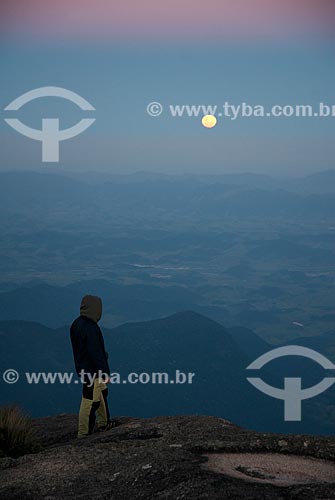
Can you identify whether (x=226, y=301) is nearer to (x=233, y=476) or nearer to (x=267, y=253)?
(x=267, y=253)

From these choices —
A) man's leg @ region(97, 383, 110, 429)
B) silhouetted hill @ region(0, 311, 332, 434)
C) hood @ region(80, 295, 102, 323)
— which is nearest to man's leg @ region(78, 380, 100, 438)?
man's leg @ region(97, 383, 110, 429)

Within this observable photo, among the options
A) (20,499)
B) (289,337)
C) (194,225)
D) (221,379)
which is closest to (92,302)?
(20,499)

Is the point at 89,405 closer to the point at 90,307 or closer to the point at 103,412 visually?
the point at 103,412

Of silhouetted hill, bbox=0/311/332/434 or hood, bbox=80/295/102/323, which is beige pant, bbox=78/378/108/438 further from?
silhouetted hill, bbox=0/311/332/434

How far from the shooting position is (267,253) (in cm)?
14300

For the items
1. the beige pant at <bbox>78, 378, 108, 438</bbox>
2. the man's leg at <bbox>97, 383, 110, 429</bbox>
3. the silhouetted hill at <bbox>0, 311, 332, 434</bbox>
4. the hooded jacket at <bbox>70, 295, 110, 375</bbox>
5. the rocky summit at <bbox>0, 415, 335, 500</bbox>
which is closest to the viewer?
the rocky summit at <bbox>0, 415, 335, 500</bbox>

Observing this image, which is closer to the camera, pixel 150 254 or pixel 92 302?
pixel 92 302

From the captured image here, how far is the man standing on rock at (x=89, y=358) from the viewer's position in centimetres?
908

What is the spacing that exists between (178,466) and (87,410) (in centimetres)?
259

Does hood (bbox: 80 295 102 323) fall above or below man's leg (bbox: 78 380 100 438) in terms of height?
above

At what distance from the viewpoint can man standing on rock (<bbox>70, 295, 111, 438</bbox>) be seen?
9.08m

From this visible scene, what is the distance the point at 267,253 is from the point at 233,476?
451 ft

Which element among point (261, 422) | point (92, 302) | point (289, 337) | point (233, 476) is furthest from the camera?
point (289, 337)

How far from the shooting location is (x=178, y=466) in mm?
6812
